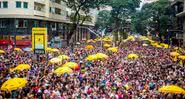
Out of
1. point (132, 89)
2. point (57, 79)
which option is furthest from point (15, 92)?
point (132, 89)

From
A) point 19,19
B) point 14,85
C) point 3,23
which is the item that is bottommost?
point 14,85

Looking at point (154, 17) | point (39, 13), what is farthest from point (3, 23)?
point (154, 17)

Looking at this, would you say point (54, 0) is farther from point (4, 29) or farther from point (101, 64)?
point (101, 64)

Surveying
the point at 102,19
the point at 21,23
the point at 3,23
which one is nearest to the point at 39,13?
the point at 21,23

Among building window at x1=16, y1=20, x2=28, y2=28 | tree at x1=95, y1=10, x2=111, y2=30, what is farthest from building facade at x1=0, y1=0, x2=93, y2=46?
tree at x1=95, y1=10, x2=111, y2=30

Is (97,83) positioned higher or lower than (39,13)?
lower

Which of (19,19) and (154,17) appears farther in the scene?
(154,17)

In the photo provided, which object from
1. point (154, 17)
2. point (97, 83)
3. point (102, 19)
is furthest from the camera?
point (102, 19)

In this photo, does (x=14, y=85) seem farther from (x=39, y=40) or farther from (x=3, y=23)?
(x=3, y=23)

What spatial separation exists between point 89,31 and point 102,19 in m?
15.0

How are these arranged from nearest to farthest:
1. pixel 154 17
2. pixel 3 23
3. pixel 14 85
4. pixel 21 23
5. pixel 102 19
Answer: pixel 14 85 < pixel 3 23 < pixel 21 23 < pixel 154 17 < pixel 102 19

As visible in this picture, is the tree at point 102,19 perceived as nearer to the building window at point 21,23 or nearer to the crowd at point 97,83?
the building window at point 21,23

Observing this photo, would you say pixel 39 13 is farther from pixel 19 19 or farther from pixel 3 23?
pixel 3 23

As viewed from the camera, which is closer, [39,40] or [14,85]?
[14,85]
